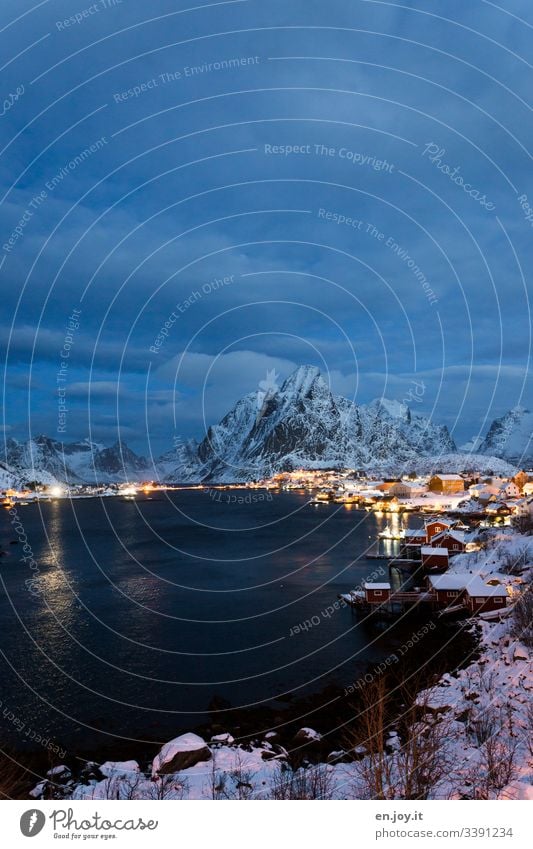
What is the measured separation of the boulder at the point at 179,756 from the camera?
452 inches

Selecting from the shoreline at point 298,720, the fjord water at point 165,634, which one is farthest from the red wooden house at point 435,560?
the shoreline at point 298,720

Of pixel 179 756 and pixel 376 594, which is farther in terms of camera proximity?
pixel 376 594

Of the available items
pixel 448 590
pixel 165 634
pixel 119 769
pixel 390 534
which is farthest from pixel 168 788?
pixel 390 534

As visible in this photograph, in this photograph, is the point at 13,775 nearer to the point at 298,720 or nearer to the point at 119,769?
the point at 119,769

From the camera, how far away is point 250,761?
12156mm

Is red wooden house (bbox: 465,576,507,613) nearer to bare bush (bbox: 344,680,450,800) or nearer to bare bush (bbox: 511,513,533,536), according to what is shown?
bare bush (bbox: 344,680,450,800)

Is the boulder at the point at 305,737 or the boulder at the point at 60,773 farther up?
the boulder at the point at 305,737

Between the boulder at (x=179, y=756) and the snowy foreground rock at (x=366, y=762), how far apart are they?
0.02m

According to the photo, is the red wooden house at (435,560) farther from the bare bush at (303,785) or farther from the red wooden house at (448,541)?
the bare bush at (303,785)

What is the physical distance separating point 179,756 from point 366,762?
424 cm

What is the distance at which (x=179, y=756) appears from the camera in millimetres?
11766

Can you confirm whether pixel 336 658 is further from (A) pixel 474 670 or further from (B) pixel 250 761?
(B) pixel 250 761

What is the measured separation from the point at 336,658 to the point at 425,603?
876 cm
